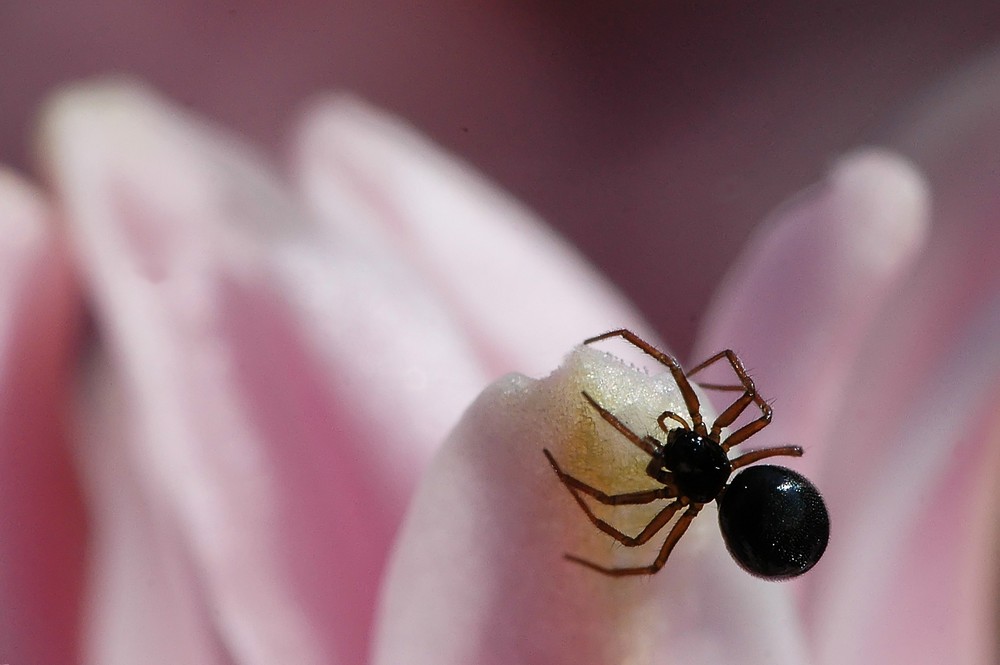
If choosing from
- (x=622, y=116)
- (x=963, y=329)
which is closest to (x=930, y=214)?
(x=963, y=329)

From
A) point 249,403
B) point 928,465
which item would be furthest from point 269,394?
point 928,465

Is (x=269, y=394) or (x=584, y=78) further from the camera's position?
(x=584, y=78)

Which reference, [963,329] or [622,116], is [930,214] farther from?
[622,116]

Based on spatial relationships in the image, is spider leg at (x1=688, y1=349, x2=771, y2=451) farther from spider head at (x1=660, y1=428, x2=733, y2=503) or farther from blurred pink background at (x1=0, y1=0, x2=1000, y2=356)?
blurred pink background at (x1=0, y1=0, x2=1000, y2=356)

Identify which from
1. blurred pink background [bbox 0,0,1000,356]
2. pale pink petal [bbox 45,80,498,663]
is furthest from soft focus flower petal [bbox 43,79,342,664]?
blurred pink background [bbox 0,0,1000,356]

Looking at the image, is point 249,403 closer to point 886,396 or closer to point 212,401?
point 212,401

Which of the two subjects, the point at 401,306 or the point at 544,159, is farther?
the point at 544,159

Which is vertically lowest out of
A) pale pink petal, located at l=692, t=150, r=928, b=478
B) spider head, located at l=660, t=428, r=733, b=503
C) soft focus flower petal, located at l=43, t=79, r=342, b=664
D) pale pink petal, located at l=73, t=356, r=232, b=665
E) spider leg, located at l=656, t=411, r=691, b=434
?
pale pink petal, located at l=73, t=356, r=232, b=665
